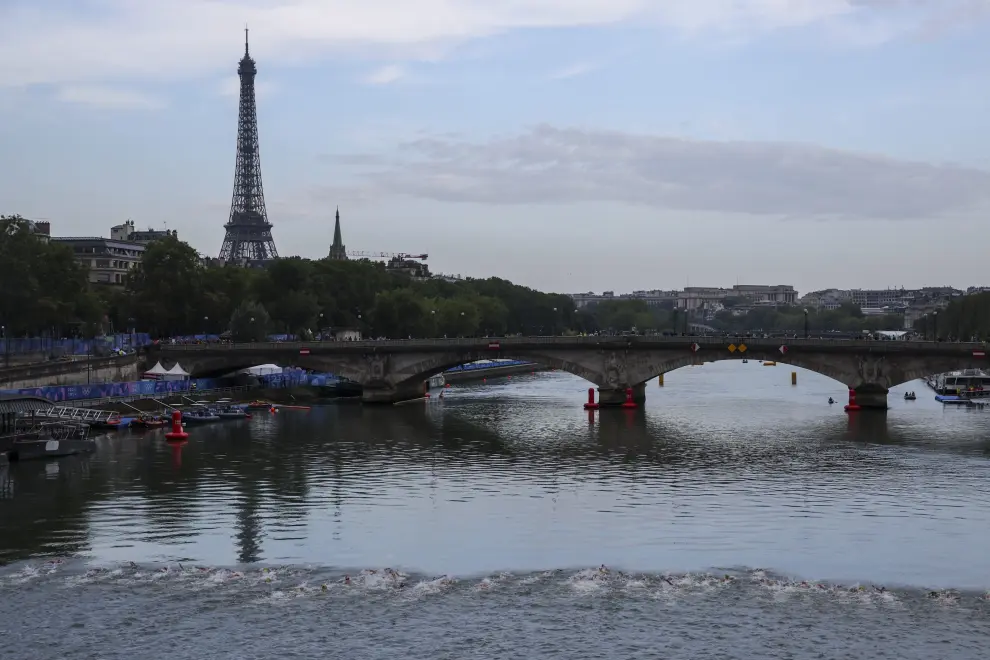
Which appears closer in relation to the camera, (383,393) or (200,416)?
(200,416)

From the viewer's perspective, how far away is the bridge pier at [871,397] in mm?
95375

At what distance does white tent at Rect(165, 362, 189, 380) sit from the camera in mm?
103675

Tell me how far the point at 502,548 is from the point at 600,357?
58.2 metres

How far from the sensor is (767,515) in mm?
51031

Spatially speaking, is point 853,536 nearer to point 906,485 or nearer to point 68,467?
point 906,485

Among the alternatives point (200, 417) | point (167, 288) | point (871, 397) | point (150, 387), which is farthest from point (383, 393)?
point (871, 397)

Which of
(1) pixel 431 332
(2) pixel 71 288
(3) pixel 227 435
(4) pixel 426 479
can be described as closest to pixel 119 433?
(3) pixel 227 435

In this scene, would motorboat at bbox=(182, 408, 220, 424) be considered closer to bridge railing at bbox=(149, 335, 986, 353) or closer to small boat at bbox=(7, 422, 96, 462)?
small boat at bbox=(7, 422, 96, 462)

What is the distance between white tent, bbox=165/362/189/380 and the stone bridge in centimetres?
257

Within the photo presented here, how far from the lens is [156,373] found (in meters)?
103

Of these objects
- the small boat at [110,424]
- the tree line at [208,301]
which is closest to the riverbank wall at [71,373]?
the tree line at [208,301]

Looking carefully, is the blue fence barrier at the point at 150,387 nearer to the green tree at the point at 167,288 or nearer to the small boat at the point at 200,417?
the small boat at the point at 200,417

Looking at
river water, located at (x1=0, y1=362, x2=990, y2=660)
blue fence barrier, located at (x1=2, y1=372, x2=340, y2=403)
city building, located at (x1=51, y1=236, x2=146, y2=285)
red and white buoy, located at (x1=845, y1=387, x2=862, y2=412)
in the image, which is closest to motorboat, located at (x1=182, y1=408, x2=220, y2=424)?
blue fence barrier, located at (x1=2, y1=372, x2=340, y2=403)

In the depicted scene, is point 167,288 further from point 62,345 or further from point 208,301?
point 62,345
